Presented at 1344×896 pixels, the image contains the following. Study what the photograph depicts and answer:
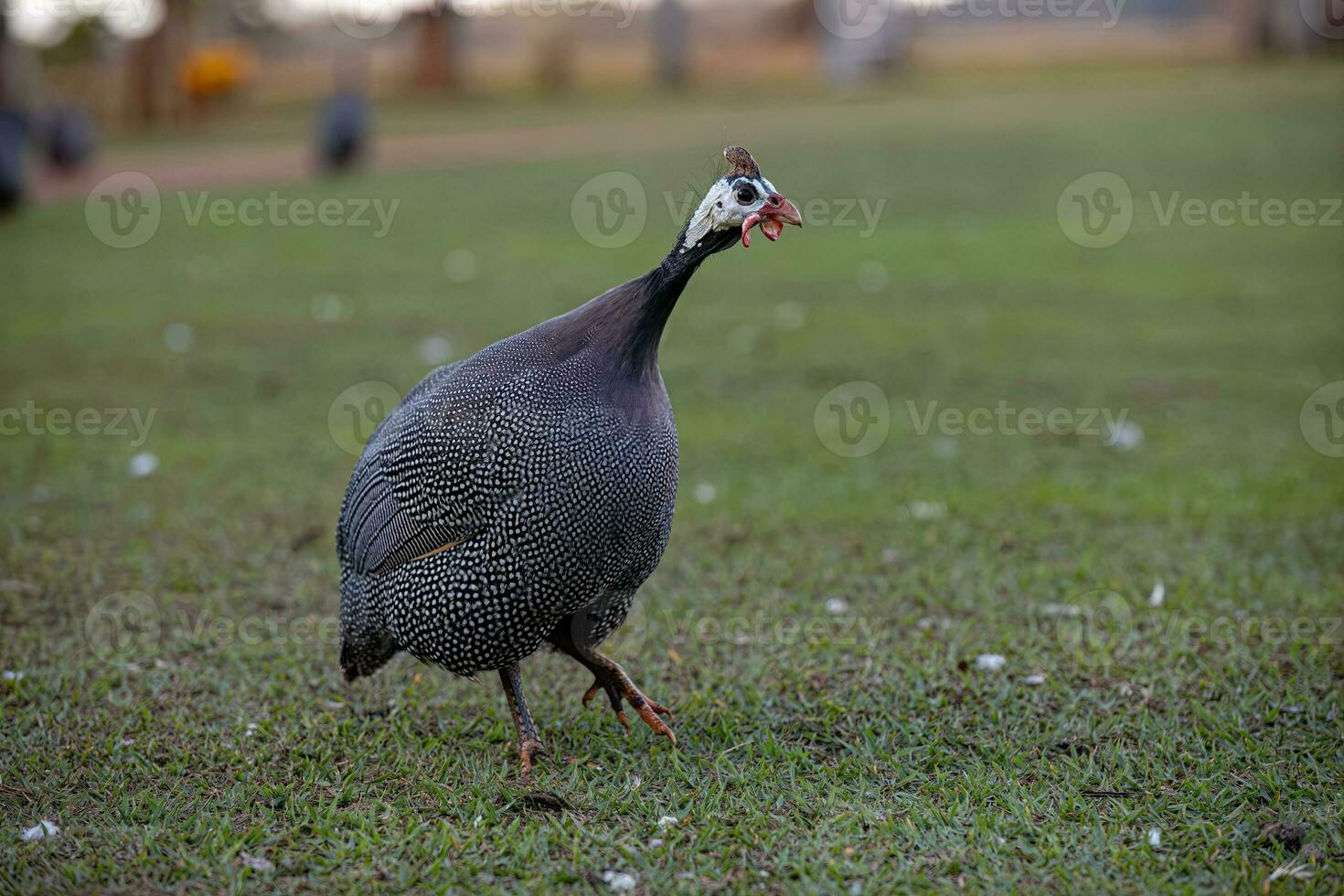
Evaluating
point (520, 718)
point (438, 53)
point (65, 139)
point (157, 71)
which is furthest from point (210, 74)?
point (520, 718)

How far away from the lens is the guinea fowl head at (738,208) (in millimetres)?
2863

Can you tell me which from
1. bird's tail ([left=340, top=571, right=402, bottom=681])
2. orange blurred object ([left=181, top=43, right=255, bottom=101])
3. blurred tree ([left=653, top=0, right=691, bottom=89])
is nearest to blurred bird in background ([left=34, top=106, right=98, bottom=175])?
orange blurred object ([left=181, top=43, right=255, bottom=101])

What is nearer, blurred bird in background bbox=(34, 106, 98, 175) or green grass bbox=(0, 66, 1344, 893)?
green grass bbox=(0, 66, 1344, 893)

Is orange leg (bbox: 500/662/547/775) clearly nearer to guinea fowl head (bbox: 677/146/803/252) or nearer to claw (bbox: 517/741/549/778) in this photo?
claw (bbox: 517/741/549/778)

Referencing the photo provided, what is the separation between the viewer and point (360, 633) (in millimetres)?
3332

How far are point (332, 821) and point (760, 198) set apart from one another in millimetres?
1711

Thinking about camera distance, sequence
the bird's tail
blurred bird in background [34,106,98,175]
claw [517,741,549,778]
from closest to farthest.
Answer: claw [517,741,549,778]
the bird's tail
blurred bird in background [34,106,98,175]

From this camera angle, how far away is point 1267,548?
4.59 m

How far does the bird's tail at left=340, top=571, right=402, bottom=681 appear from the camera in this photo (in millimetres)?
3281

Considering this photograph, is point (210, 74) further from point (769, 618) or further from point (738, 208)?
point (738, 208)

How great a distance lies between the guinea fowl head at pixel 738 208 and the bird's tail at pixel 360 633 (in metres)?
1.21

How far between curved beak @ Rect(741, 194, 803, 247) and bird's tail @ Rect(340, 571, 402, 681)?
1.32 meters

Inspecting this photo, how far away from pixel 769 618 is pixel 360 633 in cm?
137

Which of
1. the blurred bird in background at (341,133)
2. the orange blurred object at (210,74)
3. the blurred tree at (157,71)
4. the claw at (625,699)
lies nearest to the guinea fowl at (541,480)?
the claw at (625,699)
